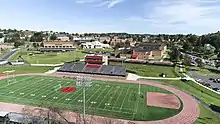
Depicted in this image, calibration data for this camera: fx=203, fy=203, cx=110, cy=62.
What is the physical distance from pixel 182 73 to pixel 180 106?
1059 inches

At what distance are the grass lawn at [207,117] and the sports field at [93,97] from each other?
11.4 feet

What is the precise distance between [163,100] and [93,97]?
1245 centimetres

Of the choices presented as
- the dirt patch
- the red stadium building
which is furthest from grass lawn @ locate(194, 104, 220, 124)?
the red stadium building

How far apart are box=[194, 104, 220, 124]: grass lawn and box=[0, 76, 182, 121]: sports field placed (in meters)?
3.49

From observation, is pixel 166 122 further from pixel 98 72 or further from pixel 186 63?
pixel 186 63

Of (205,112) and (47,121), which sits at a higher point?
(47,121)

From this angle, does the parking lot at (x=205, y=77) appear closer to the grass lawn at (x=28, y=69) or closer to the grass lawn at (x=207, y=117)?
the grass lawn at (x=207, y=117)

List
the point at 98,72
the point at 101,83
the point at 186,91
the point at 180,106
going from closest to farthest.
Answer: the point at 180,106 → the point at 186,91 → the point at 101,83 → the point at 98,72

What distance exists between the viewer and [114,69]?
54.5 m

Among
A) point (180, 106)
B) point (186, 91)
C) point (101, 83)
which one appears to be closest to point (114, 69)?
point (101, 83)

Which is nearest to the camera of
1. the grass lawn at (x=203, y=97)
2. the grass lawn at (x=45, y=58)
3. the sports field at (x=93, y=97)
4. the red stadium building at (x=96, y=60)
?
the grass lawn at (x=203, y=97)

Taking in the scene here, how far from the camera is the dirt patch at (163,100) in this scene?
33594mm

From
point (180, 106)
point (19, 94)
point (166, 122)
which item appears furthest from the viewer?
point (19, 94)

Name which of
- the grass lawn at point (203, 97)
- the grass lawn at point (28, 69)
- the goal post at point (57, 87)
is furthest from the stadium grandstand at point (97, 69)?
the goal post at point (57, 87)
